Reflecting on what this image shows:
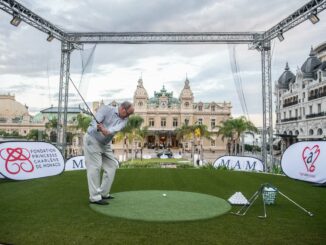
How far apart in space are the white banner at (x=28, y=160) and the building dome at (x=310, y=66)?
1971 inches

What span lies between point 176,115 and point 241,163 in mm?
64248

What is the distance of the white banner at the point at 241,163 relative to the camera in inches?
647

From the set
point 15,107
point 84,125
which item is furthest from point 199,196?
point 15,107

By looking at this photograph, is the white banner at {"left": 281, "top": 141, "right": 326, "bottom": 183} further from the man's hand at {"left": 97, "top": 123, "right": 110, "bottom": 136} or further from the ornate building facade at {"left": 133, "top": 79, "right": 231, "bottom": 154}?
the ornate building facade at {"left": 133, "top": 79, "right": 231, "bottom": 154}

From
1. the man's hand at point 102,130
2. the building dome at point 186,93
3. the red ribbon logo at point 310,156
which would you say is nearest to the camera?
the man's hand at point 102,130

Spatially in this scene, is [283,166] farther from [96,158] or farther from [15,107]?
[15,107]

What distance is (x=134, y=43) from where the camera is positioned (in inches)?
846

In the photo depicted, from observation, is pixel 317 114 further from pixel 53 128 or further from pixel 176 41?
pixel 53 128

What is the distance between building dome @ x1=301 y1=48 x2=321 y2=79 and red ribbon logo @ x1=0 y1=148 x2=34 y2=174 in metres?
51.5

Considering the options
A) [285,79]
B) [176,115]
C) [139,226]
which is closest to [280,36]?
[139,226]

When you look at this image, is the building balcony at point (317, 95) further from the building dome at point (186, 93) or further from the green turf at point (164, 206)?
the green turf at point (164, 206)

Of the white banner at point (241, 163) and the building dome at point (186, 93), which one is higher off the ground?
the building dome at point (186, 93)

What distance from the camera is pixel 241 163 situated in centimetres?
1686

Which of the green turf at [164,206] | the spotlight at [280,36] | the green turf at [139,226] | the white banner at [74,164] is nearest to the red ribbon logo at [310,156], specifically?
the green turf at [139,226]
